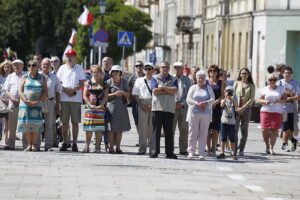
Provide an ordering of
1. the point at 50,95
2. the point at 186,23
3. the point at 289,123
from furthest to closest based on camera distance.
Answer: the point at 186,23
the point at 289,123
the point at 50,95

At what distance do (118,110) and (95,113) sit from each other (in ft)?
1.72

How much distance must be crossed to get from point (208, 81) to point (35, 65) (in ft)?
11.6

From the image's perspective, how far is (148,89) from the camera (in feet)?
77.2

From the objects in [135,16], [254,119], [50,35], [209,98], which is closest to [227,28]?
[135,16]

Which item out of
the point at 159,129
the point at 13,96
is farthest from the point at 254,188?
the point at 13,96

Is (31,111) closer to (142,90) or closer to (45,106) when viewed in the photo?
(45,106)

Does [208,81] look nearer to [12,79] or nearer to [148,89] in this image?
[148,89]

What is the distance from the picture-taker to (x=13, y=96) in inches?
925

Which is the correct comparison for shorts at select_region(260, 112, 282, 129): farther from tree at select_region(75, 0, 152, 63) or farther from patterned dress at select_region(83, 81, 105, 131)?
tree at select_region(75, 0, 152, 63)

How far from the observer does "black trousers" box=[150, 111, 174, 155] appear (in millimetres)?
22359

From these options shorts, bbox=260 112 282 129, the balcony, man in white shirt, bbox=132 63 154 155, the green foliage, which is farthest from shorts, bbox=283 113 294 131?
the green foliage

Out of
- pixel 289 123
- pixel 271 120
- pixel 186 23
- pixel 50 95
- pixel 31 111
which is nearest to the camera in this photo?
pixel 31 111

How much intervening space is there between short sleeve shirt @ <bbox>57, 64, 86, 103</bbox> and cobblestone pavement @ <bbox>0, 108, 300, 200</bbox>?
3.98 feet

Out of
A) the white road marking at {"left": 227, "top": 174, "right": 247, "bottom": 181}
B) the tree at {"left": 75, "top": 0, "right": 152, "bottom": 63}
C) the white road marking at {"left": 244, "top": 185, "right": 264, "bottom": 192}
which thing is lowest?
the white road marking at {"left": 227, "top": 174, "right": 247, "bottom": 181}
